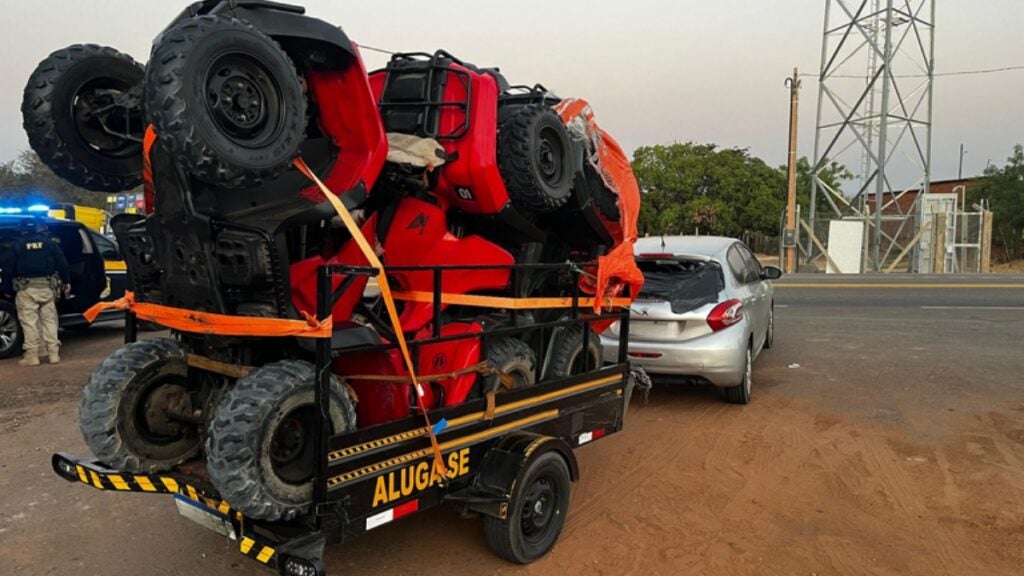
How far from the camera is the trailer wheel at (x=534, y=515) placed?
11.7 ft

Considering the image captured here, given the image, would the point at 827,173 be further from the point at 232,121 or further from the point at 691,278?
the point at 232,121

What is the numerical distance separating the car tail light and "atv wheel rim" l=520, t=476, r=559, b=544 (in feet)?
10.0

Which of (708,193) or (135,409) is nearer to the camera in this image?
(135,409)

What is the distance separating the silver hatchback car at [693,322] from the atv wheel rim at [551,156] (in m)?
2.63

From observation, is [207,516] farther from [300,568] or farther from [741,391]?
[741,391]

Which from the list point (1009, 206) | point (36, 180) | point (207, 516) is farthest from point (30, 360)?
point (1009, 206)

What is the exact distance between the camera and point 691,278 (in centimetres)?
673

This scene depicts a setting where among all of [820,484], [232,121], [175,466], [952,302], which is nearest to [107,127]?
[232,121]

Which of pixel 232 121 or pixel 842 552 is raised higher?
pixel 232 121

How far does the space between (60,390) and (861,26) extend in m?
28.5

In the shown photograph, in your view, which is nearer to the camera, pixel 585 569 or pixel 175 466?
A: pixel 175 466

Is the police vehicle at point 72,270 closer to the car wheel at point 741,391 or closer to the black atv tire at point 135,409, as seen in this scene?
the black atv tire at point 135,409

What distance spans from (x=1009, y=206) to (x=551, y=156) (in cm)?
4045

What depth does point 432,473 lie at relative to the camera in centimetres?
331
